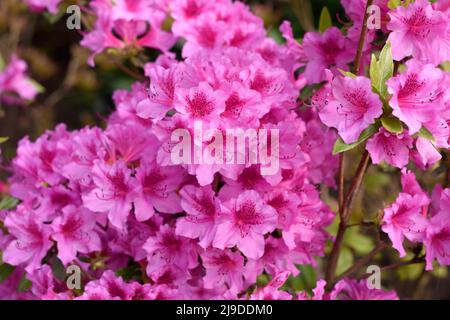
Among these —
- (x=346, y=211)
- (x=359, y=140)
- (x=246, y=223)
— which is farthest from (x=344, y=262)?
(x=359, y=140)

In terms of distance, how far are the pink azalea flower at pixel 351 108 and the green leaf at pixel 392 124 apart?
0.02 metres

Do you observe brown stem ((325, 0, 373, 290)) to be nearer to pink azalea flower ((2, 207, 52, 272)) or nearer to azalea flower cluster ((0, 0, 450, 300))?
azalea flower cluster ((0, 0, 450, 300))

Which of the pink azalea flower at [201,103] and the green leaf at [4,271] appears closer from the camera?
the pink azalea flower at [201,103]

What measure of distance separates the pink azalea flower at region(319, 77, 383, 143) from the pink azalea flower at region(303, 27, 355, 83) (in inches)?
8.1

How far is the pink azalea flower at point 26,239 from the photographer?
1330mm

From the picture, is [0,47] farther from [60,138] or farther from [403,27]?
[403,27]

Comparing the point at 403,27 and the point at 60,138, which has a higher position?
the point at 403,27

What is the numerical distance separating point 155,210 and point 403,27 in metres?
0.57

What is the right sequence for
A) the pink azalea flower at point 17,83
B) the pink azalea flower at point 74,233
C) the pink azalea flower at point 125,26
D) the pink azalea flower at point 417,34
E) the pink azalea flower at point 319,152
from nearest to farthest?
the pink azalea flower at point 417,34
the pink azalea flower at point 74,233
the pink azalea flower at point 319,152
the pink azalea flower at point 125,26
the pink azalea flower at point 17,83

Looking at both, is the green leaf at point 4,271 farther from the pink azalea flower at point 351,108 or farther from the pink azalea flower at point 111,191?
the pink azalea flower at point 351,108

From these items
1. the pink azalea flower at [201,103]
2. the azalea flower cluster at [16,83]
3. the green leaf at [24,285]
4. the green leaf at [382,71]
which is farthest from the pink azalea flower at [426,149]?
the azalea flower cluster at [16,83]

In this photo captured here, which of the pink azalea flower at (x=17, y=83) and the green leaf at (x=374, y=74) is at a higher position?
the pink azalea flower at (x=17, y=83)

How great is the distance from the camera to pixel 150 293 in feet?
4.15
